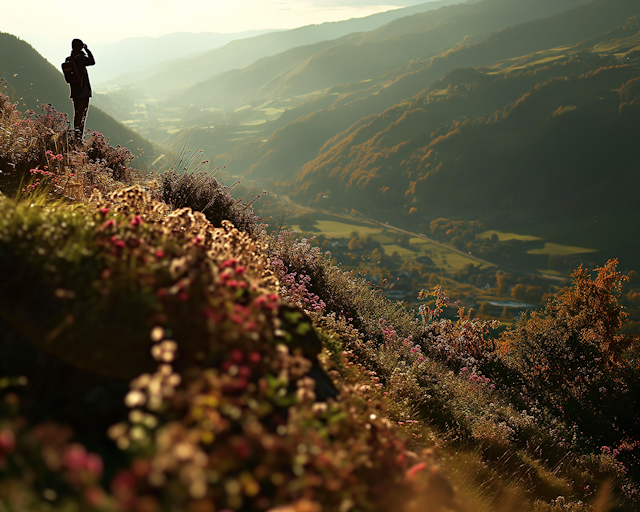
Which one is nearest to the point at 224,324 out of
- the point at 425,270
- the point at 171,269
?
the point at 171,269

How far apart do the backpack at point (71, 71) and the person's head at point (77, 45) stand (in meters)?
0.30

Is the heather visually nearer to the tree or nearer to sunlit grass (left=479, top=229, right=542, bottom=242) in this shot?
the tree

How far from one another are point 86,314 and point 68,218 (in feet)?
3.54

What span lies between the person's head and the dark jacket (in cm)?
12

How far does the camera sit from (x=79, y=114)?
974 cm

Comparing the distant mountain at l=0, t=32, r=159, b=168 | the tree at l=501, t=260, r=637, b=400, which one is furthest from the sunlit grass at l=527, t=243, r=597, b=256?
the tree at l=501, t=260, r=637, b=400

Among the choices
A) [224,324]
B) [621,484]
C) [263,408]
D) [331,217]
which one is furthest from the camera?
[331,217]

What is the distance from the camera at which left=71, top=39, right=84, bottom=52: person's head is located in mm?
8820

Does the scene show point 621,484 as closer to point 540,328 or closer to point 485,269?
point 540,328

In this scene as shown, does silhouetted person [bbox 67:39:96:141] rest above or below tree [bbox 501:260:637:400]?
above

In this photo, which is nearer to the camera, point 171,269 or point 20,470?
point 20,470

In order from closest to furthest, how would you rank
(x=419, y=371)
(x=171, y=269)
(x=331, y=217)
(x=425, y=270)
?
1. (x=171, y=269)
2. (x=419, y=371)
3. (x=425, y=270)
4. (x=331, y=217)

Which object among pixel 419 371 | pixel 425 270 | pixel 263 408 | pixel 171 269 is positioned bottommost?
pixel 425 270

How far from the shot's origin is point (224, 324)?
219 centimetres
